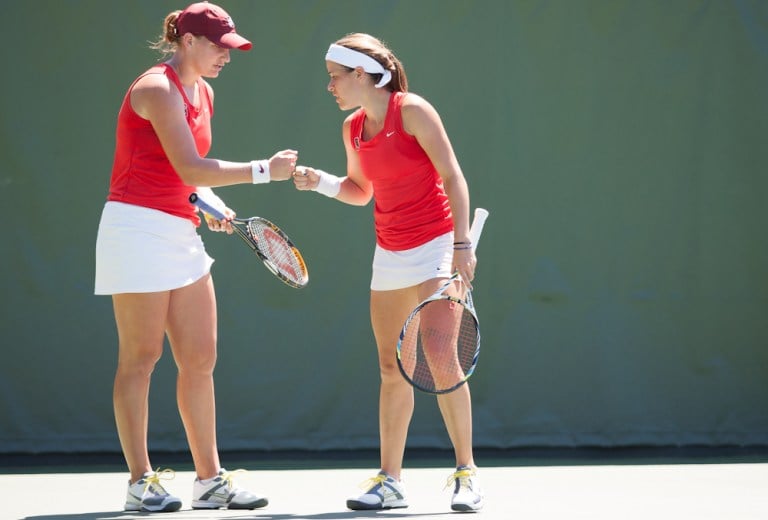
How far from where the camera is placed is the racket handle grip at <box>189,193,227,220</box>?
4.22 meters

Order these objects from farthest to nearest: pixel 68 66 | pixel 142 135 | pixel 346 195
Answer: pixel 68 66 < pixel 346 195 < pixel 142 135

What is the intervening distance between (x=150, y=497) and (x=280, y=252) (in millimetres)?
986

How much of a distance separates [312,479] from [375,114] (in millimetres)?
1771

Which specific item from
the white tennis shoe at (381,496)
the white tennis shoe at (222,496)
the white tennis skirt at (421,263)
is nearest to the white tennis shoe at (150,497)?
the white tennis shoe at (222,496)

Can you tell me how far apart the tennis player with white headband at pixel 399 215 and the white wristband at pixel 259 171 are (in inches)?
9.8

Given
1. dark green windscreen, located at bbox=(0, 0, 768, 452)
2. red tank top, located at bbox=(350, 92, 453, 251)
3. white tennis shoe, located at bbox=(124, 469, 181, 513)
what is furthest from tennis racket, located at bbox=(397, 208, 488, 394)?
dark green windscreen, located at bbox=(0, 0, 768, 452)

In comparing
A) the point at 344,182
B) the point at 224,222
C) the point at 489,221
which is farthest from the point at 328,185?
the point at 489,221

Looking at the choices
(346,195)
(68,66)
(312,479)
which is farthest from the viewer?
(68,66)

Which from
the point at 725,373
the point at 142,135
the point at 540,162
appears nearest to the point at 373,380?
the point at 540,162

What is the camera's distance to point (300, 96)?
6141mm

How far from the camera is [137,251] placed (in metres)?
4.24

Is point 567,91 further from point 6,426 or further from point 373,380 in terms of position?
point 6,426

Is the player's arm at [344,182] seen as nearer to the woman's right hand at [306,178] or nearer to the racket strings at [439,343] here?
the woman's right hand at [306,178]

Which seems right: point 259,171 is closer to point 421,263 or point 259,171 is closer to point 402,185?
point 402,185
